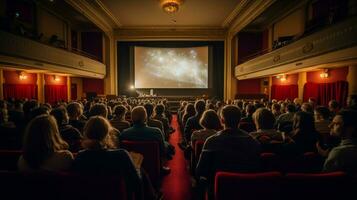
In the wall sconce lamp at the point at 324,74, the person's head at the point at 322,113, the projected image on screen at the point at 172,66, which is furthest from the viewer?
the projected image on screen at the point at 172,66

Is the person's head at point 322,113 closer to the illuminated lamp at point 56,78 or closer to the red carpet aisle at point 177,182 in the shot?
the red carpet aisle at point 177,182

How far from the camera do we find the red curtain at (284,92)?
12.2 metres

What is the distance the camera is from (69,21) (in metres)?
14.3

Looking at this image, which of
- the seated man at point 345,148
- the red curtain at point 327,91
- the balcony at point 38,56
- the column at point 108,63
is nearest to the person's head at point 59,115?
the seated man at point 345,148

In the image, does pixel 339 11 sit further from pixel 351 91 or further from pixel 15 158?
pixel 15 158

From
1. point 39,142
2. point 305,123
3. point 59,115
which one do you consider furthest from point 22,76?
point 305,123

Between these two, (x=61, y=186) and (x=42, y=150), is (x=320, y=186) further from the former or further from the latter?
(x=42, y=150)

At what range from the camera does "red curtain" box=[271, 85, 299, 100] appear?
1216 cm

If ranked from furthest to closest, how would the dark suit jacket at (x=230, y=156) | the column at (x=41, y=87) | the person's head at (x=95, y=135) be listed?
the column at (x=41, y=87) → the dark suit jacket at (x=230, y=156) → the person's head at (x=95, y=135)

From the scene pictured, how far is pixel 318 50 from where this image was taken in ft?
→ 24.0

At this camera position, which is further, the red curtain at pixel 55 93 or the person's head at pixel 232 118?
the red curtain at pixel 55 93

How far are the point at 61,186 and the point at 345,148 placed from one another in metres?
2.07

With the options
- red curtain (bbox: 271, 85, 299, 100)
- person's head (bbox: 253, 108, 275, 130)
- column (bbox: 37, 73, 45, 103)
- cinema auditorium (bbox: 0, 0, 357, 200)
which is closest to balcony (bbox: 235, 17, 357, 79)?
cinema auditorium (bbox: 0, 0, 357, 200)

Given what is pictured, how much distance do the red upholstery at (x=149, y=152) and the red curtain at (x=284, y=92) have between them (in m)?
10.9
